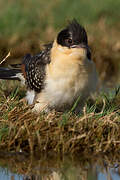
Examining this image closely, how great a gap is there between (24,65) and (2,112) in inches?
52.4

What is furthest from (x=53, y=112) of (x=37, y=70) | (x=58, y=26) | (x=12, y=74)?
(x=58, y=26)

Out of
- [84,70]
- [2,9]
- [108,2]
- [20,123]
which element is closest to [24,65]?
[84,70]

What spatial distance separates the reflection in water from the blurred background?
3838mm

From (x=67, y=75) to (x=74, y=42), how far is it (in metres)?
0.40

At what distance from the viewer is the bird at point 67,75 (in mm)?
6246

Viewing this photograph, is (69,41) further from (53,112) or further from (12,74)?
(12,74)

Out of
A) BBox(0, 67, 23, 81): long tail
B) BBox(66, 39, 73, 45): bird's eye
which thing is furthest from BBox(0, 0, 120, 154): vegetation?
BBox(66, 39, 73, 45): bird's eye

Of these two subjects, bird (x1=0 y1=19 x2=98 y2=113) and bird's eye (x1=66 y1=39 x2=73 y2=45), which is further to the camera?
bird's eye (x1=66 y1=39 x2=73 y2=45)

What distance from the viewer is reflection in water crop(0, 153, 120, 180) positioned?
495 centimetres

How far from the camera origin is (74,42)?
6.31 metres

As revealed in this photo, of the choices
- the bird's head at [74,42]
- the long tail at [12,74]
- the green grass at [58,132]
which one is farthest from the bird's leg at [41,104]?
the long tail at [12,74]

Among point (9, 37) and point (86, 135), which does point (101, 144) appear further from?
point (9, 37)

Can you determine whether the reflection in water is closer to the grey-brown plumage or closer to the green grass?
the green grass

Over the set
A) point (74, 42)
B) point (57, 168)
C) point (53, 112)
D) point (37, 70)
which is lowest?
point (57, 168)
